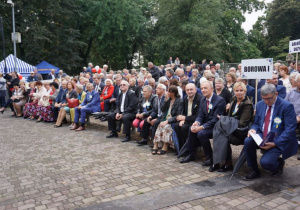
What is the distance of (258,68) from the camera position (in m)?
Result: 6.10

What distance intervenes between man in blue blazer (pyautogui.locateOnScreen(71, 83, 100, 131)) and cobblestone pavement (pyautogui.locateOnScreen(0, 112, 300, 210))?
49.3 inches

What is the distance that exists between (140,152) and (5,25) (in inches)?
844

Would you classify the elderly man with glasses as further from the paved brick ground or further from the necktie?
the paved brick ground

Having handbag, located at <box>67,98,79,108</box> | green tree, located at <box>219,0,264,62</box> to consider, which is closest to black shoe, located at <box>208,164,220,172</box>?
handbag, located at <box>67,98,79,108</box>

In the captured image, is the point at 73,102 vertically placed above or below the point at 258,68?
below

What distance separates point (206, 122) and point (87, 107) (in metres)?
4.80

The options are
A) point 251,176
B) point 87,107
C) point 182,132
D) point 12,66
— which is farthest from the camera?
point 12,66

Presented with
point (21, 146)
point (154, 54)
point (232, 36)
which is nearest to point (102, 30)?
point (154, 54)

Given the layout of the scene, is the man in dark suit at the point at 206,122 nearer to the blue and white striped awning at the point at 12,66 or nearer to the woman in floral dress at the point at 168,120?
the woman in floral dress at the point at 168,120

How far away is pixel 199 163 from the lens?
5613 mm

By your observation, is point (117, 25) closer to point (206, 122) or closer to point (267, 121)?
point (206, 122)

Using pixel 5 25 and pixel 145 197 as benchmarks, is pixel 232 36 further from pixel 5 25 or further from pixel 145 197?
pixel 145 197

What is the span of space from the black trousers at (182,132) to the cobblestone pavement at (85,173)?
39 centimetres

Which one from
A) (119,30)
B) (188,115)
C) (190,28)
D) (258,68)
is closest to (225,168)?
(188,115)
